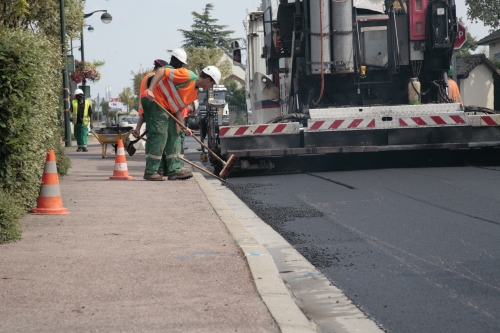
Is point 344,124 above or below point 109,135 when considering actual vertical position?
above

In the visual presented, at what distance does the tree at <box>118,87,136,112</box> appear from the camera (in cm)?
11544

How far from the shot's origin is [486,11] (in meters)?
55.0

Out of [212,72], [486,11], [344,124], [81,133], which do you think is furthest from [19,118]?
[486,11]

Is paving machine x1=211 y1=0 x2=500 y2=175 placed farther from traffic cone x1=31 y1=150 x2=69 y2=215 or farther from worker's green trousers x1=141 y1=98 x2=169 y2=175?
traffic cone x1=31 y1=150 x2=69 y2=215

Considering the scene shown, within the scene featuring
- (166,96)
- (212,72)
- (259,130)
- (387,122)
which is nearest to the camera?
(212,72)

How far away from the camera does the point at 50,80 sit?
9.69 m

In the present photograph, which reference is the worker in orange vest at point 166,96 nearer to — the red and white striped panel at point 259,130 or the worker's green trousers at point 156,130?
the worker's green trousers at point 156,130

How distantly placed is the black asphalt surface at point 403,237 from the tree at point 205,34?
9893 centimetres

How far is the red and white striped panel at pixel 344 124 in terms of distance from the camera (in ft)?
45.4

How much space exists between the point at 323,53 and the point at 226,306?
31.9 ft

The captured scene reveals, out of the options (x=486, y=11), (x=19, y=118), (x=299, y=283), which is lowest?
(x=299, y=283)

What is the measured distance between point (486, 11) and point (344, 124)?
44.2 metres

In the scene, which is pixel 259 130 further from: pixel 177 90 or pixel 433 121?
pixel 433 121

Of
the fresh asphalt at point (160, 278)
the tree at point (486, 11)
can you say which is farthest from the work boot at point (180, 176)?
the tree at point (486, 11)
